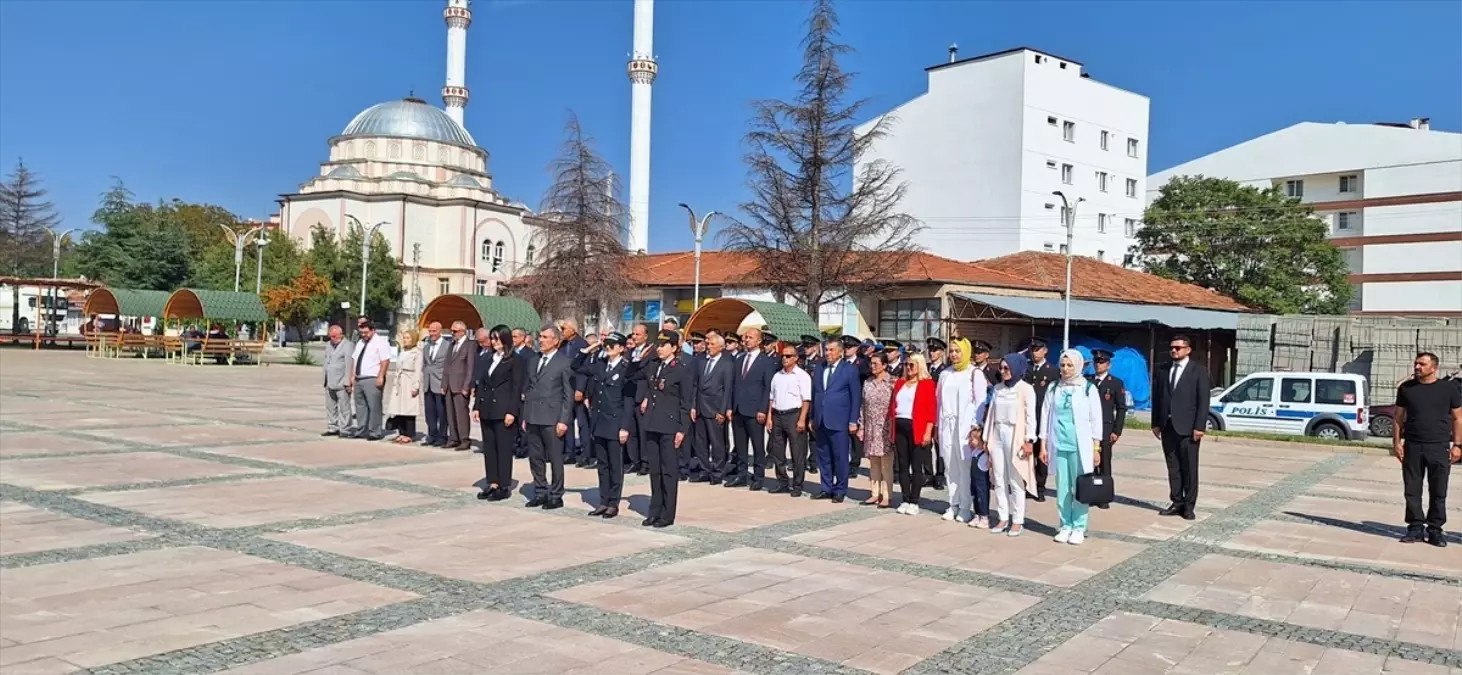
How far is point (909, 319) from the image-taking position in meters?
35.1

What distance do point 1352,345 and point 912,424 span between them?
23585mm

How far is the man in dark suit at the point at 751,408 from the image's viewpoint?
1211cm

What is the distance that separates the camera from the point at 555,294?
122 ft

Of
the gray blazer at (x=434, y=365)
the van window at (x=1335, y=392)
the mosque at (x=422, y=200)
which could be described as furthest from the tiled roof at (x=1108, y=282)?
the mosque at (x=422, y=200)

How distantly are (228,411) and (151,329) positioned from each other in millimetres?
34799

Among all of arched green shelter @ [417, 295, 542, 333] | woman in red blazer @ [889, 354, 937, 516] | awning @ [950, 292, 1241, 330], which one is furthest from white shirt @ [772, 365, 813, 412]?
awning @ [950, 292, 1241, 330]

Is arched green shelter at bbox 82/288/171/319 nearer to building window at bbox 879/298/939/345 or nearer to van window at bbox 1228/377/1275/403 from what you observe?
building window at bbox 879/298/939/345

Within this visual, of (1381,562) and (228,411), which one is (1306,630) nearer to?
(1381,562)

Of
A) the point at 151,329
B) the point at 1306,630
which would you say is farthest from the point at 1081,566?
the point at 151,329

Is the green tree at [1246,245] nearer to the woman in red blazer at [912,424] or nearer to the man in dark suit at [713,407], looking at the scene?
the man in dark suit at [713,407]

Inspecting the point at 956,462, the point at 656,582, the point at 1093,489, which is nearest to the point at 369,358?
the point at 956,462

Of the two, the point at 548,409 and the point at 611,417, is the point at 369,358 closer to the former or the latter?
the point at 548,409

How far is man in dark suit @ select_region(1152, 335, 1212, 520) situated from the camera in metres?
10.7

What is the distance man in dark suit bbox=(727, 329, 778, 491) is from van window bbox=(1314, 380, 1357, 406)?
43.6 feet
